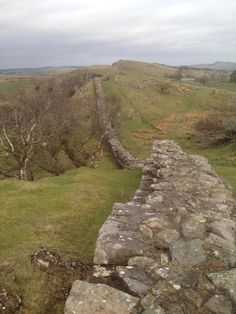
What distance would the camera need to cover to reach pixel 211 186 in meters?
14.1

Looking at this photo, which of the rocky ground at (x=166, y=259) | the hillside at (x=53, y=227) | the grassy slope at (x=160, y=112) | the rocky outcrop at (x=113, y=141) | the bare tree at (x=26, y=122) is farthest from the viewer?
the grassy slope at (x=160, y=112)

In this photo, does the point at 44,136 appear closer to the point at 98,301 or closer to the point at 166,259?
the point at 166,259

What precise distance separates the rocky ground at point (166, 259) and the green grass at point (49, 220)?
171cm

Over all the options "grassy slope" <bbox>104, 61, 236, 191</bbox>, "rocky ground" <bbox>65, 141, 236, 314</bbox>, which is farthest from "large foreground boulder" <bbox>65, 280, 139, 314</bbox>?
"grassy slope" <bbox>104, 61, 236, 191</bbox>

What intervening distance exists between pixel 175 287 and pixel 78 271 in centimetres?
345

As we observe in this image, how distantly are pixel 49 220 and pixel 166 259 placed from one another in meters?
6.01

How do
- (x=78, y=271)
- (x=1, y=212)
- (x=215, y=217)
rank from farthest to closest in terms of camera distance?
1. (x=1, y=212)
2. (x=215, y=217)
3. (x=78, y=271)

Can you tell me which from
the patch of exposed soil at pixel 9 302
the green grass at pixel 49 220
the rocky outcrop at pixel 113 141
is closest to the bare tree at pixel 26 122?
the rocky outcrop at pixel 113 141

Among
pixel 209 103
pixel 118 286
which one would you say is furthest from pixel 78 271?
pixel 209 103

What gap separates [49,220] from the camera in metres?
13.2

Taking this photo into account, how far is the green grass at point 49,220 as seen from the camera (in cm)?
905

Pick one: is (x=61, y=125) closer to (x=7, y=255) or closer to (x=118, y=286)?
(x=7, y=255)

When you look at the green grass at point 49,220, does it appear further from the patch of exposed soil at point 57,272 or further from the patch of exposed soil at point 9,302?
the patch of exposed soil at point 9,302

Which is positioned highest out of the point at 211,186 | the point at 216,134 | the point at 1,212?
the point at 211,186
